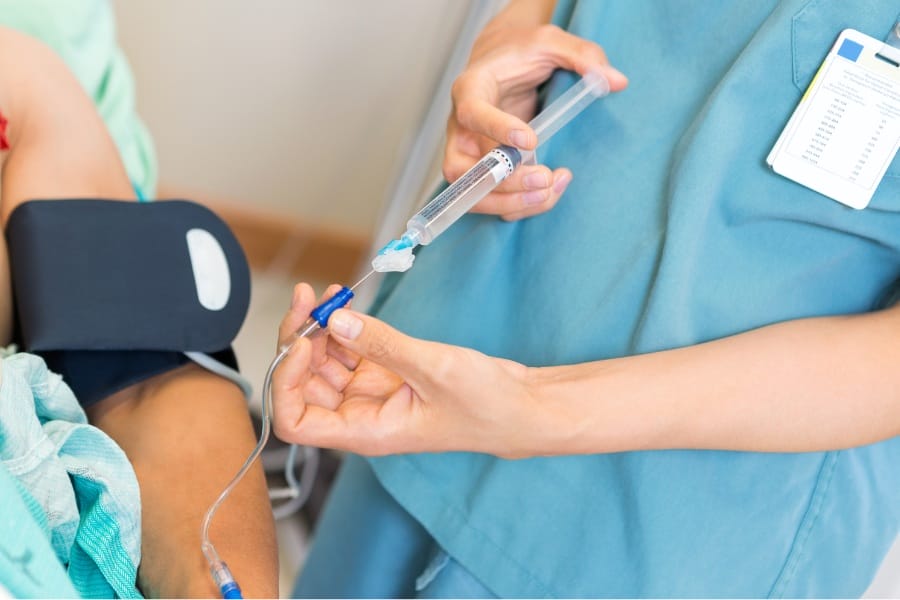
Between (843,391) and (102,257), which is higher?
(843,391)

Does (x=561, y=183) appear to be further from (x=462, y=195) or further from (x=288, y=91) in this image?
(x=288, y=91)

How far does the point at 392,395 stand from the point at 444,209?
176 mm

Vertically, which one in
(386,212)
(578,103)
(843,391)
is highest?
(578,103)

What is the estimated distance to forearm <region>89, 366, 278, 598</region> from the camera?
0.76m

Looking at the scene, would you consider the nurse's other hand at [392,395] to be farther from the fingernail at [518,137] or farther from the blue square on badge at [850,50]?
the blue square on badge at [850,50]

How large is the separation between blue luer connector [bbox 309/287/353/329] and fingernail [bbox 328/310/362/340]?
0.03 metres

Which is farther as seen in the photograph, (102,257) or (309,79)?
(309,79)

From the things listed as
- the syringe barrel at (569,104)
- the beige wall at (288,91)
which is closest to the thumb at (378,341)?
the syringe barrel at (569,104)

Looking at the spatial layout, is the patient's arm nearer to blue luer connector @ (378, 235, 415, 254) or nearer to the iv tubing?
the iv tubing

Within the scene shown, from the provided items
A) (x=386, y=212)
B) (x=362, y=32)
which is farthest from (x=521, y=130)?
(x=362, y=32)

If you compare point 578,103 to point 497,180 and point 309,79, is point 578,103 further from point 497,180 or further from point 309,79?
point 309,79

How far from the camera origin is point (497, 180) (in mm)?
851

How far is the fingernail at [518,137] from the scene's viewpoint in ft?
2.70

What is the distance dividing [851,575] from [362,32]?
4.90ft
